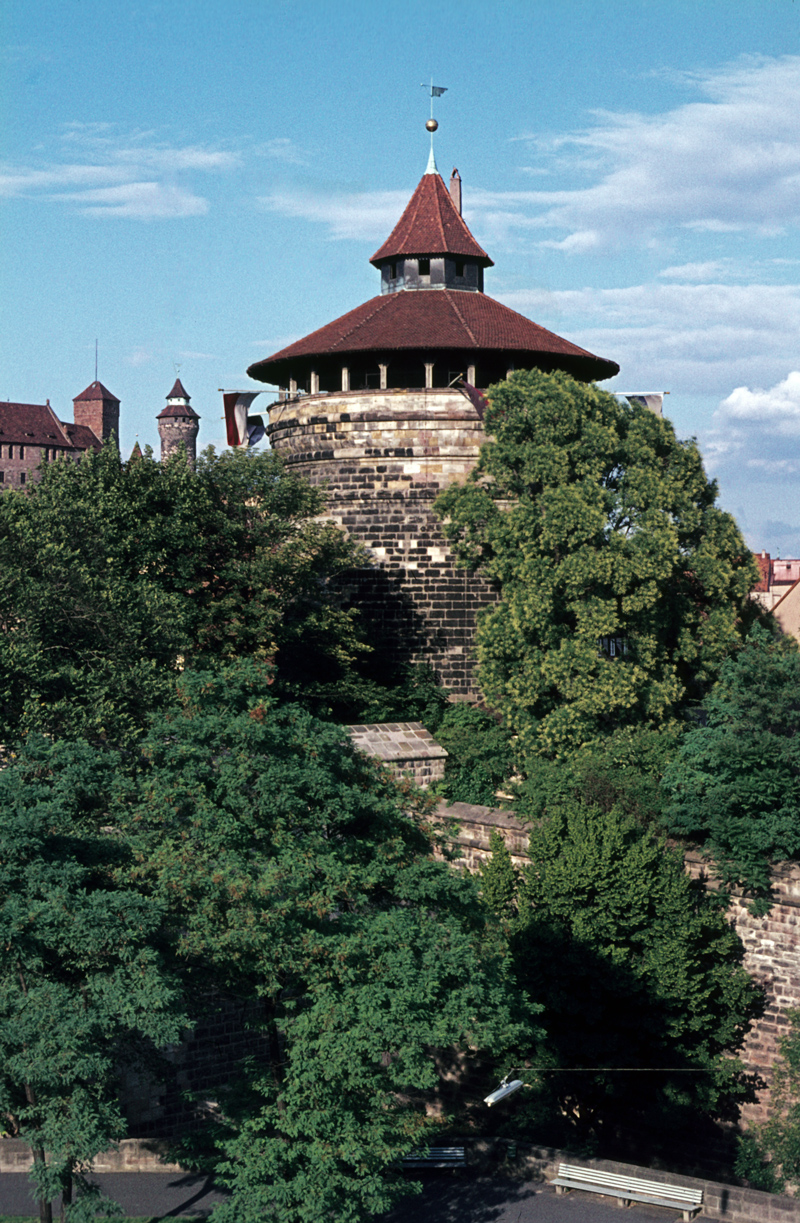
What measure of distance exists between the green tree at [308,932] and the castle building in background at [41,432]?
9476cm

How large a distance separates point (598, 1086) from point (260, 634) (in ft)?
37.7

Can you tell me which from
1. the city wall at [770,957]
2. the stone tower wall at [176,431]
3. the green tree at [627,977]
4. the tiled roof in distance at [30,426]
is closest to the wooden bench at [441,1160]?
the green tree at [627,977]

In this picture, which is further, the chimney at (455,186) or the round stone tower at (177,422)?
the round stone tower at (177,422)

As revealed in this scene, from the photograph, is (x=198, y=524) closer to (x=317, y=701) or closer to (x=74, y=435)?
(x=317, y=701)

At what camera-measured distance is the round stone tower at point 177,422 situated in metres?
117

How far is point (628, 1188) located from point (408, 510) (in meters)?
20.5

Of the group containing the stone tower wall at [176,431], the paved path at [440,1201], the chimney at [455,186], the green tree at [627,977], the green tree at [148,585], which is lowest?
the paved path at [440,1201]

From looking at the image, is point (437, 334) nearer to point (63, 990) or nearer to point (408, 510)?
point (408, 510)

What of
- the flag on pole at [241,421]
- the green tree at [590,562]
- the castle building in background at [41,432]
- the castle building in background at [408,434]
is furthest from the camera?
the castle building in background at [41,432]

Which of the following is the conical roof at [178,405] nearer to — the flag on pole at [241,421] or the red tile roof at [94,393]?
the red tile roof at [94,393]

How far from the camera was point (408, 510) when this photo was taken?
38.7 meters

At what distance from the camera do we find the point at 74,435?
121m

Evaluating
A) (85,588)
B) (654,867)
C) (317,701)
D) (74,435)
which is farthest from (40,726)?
(74,435)

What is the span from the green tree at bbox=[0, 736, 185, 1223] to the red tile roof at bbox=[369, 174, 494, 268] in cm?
2894
